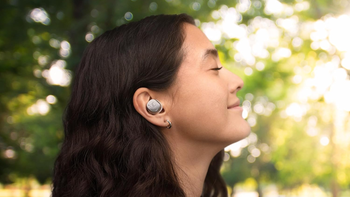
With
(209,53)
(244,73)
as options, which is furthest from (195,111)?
(244,73)

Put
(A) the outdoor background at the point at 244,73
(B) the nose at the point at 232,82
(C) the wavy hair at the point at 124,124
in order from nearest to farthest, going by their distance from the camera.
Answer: (C) the wavy hair at the point at 124,124 → (B) the nose at the point at 232,82 → (A) the outdoor background at the point at 244,73

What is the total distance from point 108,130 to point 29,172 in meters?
7.91

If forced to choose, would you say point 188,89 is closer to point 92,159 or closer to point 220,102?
point 220,102

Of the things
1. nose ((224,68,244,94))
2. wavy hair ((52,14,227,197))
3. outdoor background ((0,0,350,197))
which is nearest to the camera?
wavy hair ((52,14,227,197))

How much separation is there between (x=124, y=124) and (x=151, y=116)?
125 mm

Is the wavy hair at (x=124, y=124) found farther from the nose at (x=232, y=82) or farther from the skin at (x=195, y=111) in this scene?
the nose at (x=232, y=82)

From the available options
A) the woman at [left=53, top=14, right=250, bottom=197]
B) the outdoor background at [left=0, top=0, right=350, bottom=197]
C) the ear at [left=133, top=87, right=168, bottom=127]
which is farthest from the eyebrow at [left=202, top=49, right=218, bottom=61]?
the outdoor background at [left=0, top=0, right=350, bottom=197]

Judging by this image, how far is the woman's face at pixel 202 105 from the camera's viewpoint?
139 cm

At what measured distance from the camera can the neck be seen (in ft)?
4.79

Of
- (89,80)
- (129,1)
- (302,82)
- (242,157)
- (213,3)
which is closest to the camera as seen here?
(89,80)

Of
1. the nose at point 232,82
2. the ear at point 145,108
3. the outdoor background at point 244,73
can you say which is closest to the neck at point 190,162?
the ear at point 145,108

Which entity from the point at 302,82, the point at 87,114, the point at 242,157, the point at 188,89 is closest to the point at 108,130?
the point at 87,114

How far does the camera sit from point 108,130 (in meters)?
1.41

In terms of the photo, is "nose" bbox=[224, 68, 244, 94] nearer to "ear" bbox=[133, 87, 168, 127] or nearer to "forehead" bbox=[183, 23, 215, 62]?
"forehead" bbox=[183, 23, 215, 62]
